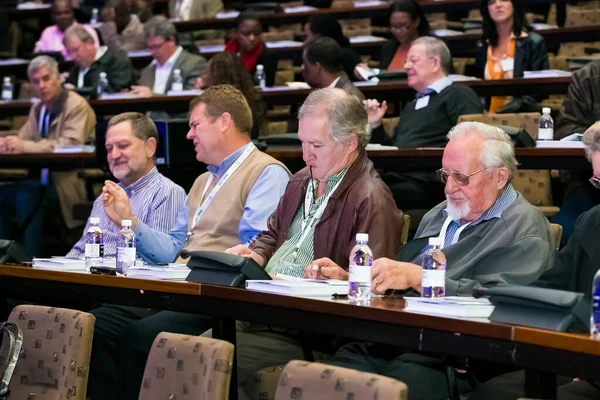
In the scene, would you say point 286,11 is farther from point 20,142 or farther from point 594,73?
point 594,73

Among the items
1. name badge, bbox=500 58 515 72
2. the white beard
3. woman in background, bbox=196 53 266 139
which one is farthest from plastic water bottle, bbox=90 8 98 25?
the white beard

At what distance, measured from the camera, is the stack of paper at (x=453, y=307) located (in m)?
2.59

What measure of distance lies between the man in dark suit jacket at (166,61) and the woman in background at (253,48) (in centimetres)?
34

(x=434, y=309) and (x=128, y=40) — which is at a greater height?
(x=128, y=40)

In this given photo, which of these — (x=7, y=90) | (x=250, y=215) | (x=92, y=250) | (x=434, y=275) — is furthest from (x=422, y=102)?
(x=7, y=90)

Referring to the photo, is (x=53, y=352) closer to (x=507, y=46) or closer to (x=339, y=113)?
(x=339, y=113)

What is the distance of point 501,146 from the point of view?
344cm

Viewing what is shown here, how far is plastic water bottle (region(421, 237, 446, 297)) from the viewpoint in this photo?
117 inches

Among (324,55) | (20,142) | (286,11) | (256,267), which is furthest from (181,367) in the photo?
(286,11)

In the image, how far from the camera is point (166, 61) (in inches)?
333

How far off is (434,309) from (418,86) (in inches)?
140

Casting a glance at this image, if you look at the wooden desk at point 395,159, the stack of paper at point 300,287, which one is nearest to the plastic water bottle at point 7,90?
the wooden desk at point 395,159

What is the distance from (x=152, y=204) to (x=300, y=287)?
184cm

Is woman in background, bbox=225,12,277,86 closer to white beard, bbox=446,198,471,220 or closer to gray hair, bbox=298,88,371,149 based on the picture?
gray hair, bbox=298,88,371,149
